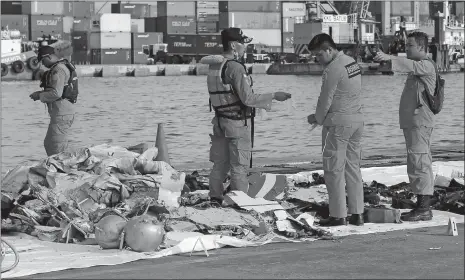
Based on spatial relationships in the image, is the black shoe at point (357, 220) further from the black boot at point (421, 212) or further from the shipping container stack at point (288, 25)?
the shipping container stack at point (288, 25)

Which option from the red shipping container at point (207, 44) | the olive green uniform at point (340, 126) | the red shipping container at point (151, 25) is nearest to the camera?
the olive green uniform at point (340, 126)

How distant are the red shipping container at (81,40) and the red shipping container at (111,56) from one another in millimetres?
1252

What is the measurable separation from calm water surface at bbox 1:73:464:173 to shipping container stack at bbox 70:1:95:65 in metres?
53.8

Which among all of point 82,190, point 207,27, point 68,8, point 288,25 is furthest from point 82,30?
point 82,190

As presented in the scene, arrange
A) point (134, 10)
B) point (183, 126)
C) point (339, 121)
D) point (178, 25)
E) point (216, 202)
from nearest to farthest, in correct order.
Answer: point (339, 121) → point (216, 202) → point (183, 126) → point (178, 25) → point (134, 10)

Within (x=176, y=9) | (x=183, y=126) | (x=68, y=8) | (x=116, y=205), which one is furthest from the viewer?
(x=176, y=9)

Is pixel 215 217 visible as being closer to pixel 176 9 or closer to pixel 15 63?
pixel 15 63

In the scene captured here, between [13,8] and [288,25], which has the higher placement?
[13,8]

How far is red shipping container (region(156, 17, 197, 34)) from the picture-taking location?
442 feet

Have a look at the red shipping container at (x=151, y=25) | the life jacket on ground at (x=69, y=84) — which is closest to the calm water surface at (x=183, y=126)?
the life jacket on ground at (x=69, y=84)

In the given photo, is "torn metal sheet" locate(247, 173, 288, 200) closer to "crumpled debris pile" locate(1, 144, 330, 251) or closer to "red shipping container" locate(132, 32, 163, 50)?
"crumpled debris pile" locate(1, 144, 330, 251)

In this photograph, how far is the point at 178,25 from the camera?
136 metres

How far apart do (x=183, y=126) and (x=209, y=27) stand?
104 meters

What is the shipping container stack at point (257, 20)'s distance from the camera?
134000mm
